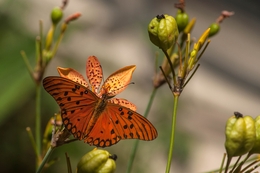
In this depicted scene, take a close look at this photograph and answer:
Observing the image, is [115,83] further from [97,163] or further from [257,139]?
[257,139]

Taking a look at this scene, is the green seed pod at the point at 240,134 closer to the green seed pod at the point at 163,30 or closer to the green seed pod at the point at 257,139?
the green seed pod at the point at 257,139

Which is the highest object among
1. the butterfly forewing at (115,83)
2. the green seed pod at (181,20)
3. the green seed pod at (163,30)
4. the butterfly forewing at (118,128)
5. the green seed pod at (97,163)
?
the green seed pod at (181,20)

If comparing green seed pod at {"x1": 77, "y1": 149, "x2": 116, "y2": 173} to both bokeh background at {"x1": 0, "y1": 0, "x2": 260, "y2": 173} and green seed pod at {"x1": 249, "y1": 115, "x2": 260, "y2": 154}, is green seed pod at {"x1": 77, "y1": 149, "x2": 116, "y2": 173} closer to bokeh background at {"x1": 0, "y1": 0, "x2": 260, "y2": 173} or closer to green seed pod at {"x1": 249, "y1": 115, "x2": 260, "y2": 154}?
green seed pod at {"x1": 249, "y1": 115, "x2": 260, "y2": 154}

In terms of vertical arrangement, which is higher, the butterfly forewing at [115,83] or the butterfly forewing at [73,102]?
the butterfly forewing at [115,83]

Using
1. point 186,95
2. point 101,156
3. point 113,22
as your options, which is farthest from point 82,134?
point 113,22

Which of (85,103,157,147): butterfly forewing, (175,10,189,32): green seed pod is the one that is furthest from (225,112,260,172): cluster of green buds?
(175,10,189,32): green seed pod

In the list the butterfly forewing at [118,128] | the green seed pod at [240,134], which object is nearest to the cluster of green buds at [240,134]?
the green seed pod at [240,134]
